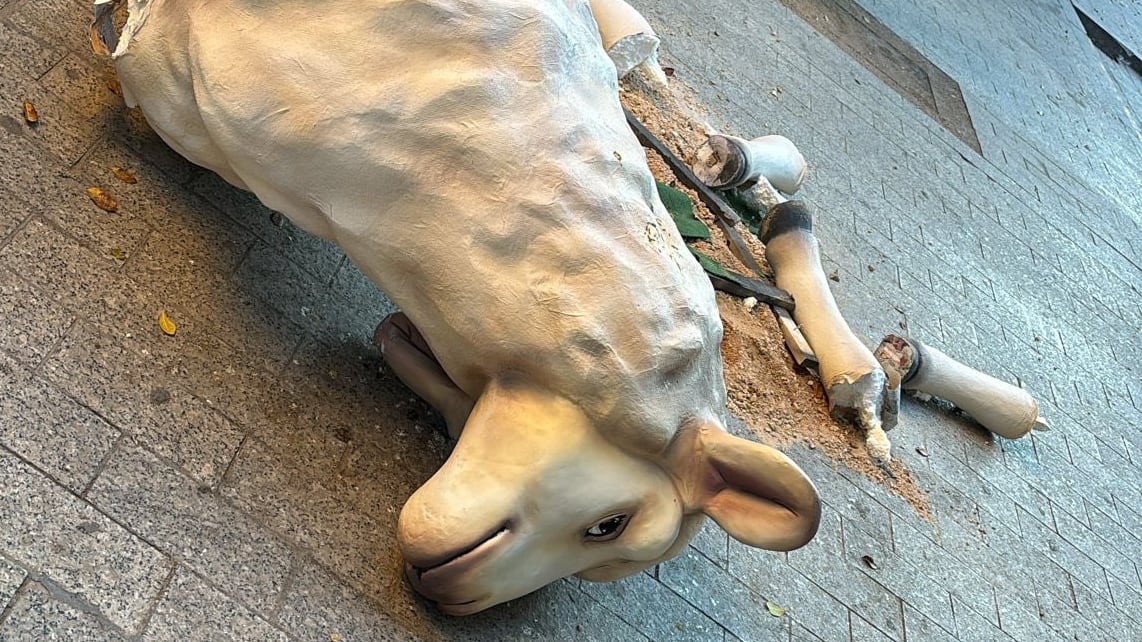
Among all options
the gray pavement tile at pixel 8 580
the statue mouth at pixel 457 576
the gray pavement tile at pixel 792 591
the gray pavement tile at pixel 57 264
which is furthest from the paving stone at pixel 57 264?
the gray pavement tile at pixel 792 591

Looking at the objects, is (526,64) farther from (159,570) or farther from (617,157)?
(159,570)

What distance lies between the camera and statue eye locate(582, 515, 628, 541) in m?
1.88

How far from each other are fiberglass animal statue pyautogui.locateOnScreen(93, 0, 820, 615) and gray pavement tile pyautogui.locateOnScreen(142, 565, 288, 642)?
0.93 ft

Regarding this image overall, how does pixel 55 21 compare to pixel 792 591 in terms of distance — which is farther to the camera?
pixel 792 591

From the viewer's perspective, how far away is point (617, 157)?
6.39ft

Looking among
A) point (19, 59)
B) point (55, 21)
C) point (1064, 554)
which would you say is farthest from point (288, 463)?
point (1064, 554)

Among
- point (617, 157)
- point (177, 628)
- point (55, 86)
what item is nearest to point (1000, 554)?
point (617, 157)

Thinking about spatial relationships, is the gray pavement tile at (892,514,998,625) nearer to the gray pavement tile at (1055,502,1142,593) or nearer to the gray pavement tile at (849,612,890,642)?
the gray pavement tile at (849,612,890,642)

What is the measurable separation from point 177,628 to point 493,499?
550 mm

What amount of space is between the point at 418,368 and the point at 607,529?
57 centimetres

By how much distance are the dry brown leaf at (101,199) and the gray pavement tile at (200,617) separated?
0.85 meters

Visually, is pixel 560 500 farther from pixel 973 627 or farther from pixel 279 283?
pixel 973 627

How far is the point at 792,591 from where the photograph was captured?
2.69 meters

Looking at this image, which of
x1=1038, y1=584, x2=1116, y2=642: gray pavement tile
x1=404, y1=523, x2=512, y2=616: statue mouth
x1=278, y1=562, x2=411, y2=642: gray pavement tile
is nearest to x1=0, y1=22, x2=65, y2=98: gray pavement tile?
x1=278, y1=562, x2=411, y2=642: gray pavement tile
